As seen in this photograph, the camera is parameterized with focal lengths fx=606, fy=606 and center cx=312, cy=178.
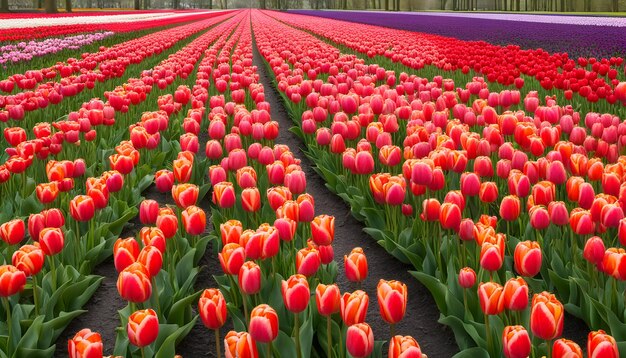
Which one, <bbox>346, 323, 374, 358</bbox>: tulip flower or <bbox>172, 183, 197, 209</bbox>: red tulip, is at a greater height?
<bbox>172, 183, 197, 209</bbox>: red tulip

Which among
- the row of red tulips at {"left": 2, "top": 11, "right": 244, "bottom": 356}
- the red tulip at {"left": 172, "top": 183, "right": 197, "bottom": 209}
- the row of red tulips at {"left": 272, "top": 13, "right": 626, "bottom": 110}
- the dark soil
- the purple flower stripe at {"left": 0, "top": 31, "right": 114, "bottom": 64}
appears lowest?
the dark soil

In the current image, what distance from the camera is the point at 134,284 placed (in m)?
2.16

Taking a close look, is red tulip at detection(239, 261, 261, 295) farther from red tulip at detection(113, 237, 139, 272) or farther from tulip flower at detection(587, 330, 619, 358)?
tulip flower at detection(587, 330, 619, 358)

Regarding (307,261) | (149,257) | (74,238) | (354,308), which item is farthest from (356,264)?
(74,238)

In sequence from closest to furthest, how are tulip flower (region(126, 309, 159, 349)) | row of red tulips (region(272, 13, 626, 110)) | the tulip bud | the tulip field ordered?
tulip flower (region(126, 309, 159, 349)), the tulip field, the tulip bud, row of red tulips (region(272, 13, 626, 110))

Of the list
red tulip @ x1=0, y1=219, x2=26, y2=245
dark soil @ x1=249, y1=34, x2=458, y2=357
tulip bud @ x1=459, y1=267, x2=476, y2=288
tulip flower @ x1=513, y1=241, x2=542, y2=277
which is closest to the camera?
tulip flower @ x1=513, y1=241, x2=542, y2=277

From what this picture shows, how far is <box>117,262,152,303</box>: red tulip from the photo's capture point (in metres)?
2.16

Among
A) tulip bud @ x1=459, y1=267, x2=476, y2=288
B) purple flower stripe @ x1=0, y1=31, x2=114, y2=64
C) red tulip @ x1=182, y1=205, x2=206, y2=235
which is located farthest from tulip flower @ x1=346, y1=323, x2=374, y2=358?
purple flower stripe @ x1=0, y1=31, x2=114, y2=64

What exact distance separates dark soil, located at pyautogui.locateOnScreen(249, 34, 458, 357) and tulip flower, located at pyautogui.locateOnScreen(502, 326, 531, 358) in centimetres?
93

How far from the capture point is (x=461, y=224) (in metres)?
2.95

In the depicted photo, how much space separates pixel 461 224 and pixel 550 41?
11896mm

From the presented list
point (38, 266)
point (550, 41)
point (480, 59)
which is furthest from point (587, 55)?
point (38, 266)

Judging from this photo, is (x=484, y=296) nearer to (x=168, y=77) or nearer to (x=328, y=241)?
(x=328, y=241)

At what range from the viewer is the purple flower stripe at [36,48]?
481 inches
